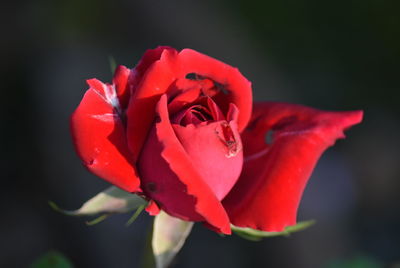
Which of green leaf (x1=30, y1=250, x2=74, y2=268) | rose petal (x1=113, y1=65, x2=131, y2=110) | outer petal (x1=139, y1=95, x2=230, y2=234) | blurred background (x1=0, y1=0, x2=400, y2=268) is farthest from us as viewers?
blurred background (x1=0, y1=0, x2=400, y2=268)

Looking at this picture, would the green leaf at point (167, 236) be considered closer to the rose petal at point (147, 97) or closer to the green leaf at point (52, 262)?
the rose petal at point (147, 97)

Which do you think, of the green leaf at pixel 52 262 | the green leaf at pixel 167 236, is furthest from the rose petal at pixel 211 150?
the green leaf at pixel 52 262

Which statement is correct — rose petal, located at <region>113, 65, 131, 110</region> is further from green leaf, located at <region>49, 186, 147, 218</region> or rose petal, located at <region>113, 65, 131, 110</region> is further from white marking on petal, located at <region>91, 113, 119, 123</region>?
green leaf, located at <region>49, 186, 147, 218</region>

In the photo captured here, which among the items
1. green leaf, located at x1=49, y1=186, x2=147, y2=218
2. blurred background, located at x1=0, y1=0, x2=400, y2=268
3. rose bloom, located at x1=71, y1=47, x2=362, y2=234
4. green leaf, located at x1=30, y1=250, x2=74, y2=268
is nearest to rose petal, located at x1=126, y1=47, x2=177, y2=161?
rose bloom, located at x1=71, y1=47, x2=362, y2=234

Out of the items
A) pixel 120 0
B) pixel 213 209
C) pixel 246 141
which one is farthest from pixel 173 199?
pixel 120 0

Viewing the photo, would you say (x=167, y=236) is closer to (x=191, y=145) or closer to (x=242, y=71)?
(x=191, y=145)

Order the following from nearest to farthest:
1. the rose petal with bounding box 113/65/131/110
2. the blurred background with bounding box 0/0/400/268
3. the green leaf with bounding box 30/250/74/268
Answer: the rose petal with bounding box 113/65/131/110 < the green leaf with bounding box 30/250/74/268 < the blurred background with bounding box 0/0/400/268
